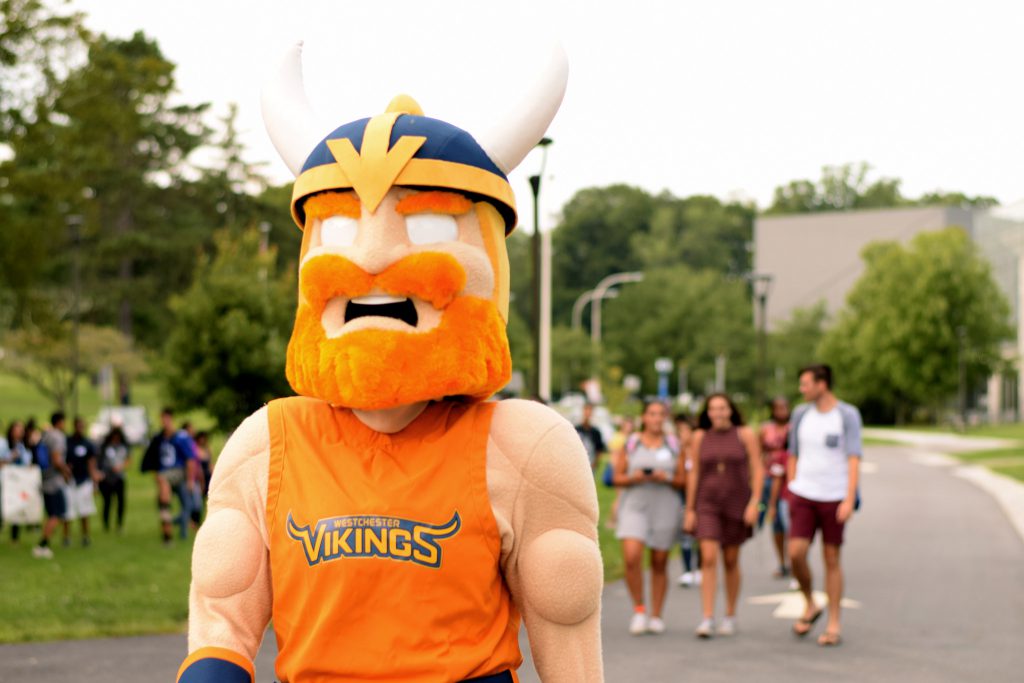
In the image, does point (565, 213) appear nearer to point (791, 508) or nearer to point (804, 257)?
point (804, 257)

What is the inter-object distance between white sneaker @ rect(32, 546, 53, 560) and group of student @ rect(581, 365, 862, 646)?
23.3 ft

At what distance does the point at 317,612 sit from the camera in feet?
9.94

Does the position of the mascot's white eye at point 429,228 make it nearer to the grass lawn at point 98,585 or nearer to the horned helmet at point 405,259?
the horned helmet at point 405,259

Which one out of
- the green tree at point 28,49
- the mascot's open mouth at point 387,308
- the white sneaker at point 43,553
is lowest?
the white sneaker at point 43,553

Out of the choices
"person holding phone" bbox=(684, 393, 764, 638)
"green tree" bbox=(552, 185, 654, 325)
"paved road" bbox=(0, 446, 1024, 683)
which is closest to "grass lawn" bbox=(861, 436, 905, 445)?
"paved road" bbox=(0, 446, 1024, 683)

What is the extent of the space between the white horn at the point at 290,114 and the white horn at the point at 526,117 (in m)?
0.48

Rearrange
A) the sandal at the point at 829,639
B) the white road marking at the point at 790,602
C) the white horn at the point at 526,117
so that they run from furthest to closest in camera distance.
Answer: the white road marking at the point at 790,602
the sandal at the point at 829,639
the white horn at the point at 526,117

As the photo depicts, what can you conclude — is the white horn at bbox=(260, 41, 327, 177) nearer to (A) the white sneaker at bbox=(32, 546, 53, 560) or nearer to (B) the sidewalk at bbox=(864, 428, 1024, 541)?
(A) the white sneaker at bbox=(32, 546, 53, 560)

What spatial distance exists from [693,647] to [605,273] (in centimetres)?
8888

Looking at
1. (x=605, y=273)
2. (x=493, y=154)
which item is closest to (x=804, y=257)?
(x=605, y=273)

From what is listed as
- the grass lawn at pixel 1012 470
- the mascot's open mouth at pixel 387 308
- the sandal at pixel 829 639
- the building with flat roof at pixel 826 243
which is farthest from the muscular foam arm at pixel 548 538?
the building with flat roof at pixel 826 243

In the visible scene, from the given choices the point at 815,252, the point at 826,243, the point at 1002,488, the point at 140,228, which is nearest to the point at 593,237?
the point at 815,252

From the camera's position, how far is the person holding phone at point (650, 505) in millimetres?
8914

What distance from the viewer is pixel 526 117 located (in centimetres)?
332
